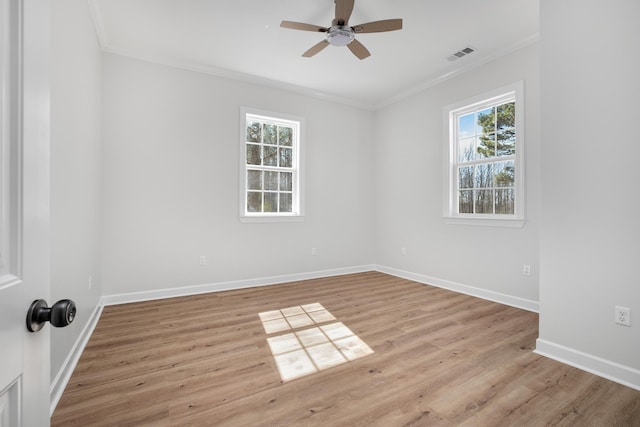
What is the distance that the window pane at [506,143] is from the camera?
354 cm

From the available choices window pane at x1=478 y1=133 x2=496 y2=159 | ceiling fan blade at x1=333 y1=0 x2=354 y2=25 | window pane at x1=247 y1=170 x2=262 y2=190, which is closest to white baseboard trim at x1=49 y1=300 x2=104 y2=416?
window pane at x1=247 y1=170 x2=262 y2=190

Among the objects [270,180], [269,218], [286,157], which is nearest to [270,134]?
[286,157]

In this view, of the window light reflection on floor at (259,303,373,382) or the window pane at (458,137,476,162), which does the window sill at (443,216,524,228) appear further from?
the window light reflection on floor at (259,303,373,382)

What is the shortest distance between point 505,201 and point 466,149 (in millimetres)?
883

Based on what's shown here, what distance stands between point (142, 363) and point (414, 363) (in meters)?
1.94

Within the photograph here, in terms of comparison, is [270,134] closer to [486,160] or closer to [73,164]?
[73,164]

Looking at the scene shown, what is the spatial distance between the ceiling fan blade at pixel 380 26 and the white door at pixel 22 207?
2454mm

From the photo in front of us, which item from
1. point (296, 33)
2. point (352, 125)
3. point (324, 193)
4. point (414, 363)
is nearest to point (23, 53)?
point (414, 363)

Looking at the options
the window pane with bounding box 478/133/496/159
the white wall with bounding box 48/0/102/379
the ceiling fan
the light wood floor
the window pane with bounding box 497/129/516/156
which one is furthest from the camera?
the window pane with bounding box 478/133/496/159

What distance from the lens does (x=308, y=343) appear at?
2.50 metres

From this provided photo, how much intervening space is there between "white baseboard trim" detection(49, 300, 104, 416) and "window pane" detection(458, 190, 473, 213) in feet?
14.0

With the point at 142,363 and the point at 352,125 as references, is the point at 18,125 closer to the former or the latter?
the point at 142,363

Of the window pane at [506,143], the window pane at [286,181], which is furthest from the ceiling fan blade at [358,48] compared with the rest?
the window pane at [286,181]

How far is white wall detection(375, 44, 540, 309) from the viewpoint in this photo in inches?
131
